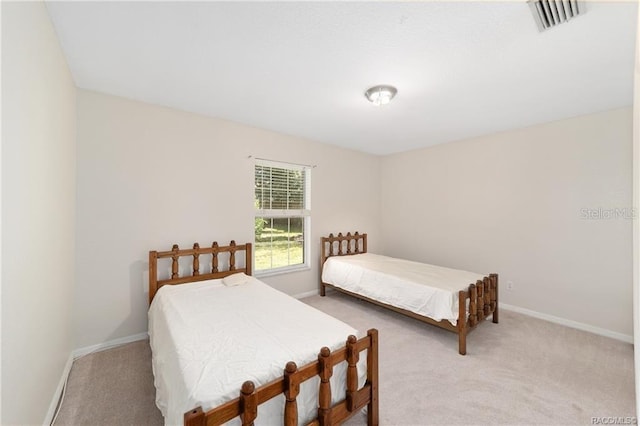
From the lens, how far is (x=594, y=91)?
2.35m

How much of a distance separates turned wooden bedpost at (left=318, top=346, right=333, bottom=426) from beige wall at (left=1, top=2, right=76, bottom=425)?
1296mm

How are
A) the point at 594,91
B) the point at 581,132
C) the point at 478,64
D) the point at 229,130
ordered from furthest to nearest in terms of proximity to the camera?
the point at 229,130, the point at 581,132, the point at 594,91, the point at 478,64

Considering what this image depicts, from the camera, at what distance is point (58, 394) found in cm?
177

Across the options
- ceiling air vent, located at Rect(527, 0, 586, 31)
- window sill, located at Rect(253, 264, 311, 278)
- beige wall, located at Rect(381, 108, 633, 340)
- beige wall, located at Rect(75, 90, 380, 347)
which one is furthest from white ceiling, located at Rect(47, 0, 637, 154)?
window sill, located at Rect(253, 264, 311, 278)

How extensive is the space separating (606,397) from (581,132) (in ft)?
8.63

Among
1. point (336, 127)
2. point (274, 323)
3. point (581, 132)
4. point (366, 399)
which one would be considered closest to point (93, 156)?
point (274, 323)

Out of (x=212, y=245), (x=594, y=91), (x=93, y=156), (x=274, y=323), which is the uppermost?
(x=594, y=91)

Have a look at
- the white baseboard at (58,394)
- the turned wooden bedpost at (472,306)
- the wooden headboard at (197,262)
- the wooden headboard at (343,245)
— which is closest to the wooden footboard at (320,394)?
the white baseboard at (58,394)

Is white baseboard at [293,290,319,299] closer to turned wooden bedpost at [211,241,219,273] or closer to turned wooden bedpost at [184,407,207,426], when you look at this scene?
turned wooden bedpost at [211,241,219,273]

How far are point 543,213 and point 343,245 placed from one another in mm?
2717

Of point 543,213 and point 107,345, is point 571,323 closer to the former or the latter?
point 543,213

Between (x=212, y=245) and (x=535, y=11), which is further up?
(x=535, y=11)

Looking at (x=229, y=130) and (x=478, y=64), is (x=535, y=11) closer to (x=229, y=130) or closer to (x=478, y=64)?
(x=478, y=64)

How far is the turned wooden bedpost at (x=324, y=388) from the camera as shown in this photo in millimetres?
1309
